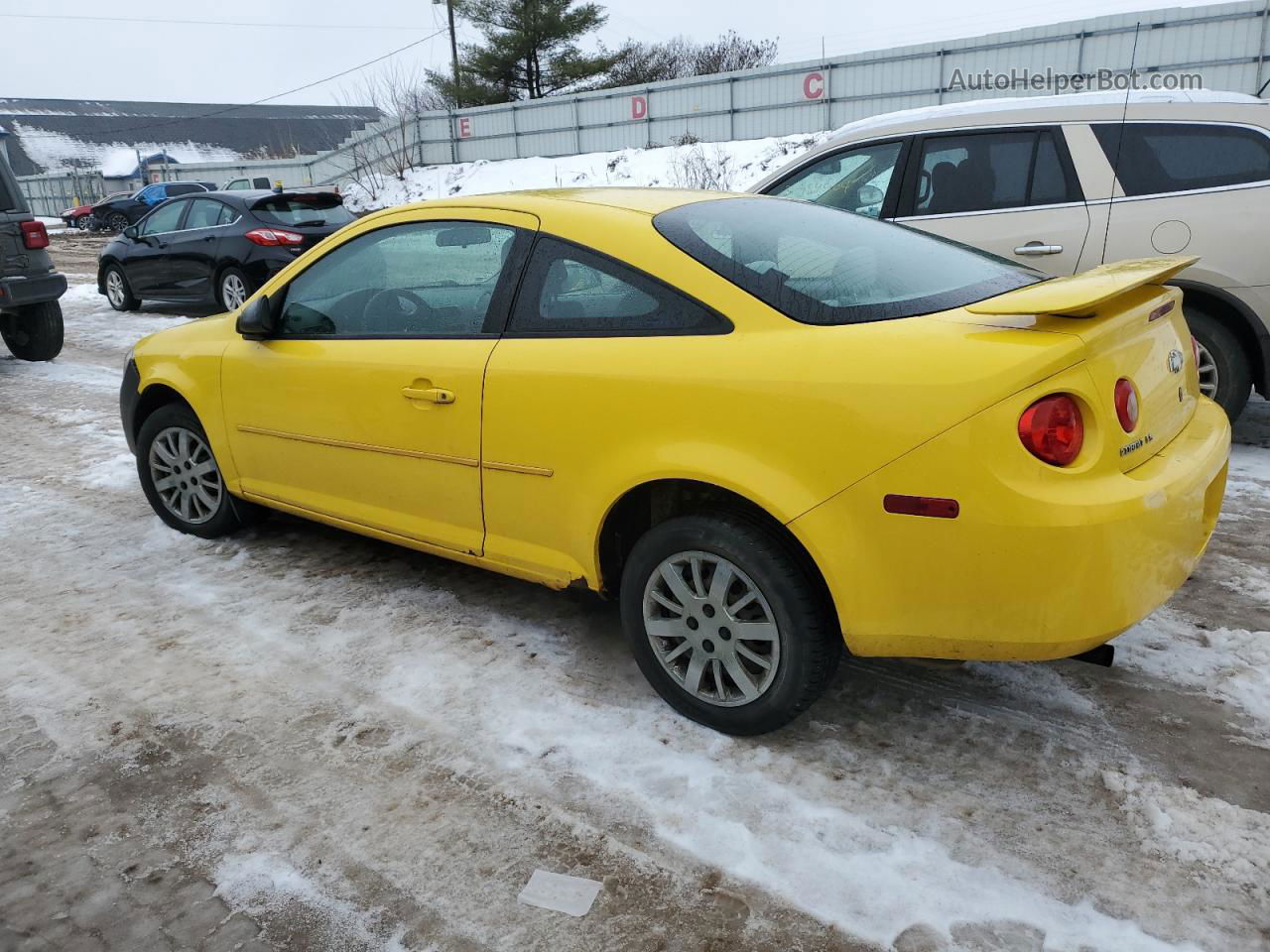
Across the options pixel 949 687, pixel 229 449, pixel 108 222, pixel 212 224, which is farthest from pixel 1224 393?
pixel 108 222

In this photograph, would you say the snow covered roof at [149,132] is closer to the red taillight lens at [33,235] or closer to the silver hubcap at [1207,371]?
the red taillight lens at [33,235]

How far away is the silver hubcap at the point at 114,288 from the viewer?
511 inches

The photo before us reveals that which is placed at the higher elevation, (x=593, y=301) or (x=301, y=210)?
(x=301, y=210)

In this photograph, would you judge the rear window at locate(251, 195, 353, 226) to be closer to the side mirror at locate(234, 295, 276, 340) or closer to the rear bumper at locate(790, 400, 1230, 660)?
the side mirror at locate(234, 295, 276, 340)

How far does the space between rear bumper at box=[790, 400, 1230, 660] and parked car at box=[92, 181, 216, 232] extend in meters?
33.6

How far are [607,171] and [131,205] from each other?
16.1 metres

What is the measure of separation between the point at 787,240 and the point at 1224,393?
3.35 m

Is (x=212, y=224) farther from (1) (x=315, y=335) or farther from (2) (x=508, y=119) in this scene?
(2) (x=508, y=119)

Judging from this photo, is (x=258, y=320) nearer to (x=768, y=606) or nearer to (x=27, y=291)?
(x=768, y=606)

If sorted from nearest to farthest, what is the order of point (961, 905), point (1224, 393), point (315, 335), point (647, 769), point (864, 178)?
point (961, 905) → point (647, 769) → point (315, 335) → point (1224, 393) → point (864, 178)

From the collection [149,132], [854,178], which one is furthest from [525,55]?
[149,132]

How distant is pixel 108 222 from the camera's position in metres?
32.2

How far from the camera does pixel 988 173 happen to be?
563 cm

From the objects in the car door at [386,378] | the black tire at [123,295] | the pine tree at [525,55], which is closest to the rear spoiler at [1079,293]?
the car door at [386,378]
